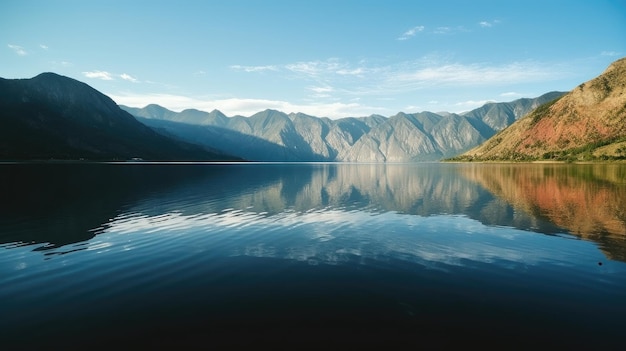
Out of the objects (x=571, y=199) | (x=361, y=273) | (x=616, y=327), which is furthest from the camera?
(x=571, y=199)

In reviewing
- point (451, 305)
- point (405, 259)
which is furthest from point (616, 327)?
point (405, 259)

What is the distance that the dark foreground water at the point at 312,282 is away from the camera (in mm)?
13711

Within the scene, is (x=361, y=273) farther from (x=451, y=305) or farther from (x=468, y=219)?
(x=468, y=219)

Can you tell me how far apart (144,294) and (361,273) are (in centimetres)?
1286

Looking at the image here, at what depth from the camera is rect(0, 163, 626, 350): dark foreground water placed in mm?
13711

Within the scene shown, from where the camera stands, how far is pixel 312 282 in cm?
1967

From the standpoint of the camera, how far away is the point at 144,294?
17.8 m

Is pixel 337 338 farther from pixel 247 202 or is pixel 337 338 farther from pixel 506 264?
pixel 247 202

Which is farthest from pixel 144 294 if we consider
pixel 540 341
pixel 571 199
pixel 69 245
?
pixel 571 199

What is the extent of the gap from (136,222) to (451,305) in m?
34.8

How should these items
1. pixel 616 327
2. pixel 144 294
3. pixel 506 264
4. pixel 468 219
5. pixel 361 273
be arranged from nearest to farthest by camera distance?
pixel 616 327 < pixel 144 294 < pixel 361 273 < pixel 506 264 < pixel 468 219

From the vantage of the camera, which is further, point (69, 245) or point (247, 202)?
point (247, 202)

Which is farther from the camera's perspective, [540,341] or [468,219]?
[468,219]

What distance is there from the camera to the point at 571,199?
5481 centimetres
